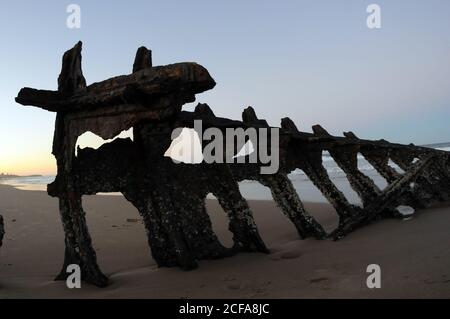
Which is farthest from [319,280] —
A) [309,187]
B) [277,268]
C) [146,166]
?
[309,187]

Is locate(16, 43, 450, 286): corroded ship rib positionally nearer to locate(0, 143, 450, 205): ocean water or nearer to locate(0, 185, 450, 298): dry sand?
locate(0, 185, 450, 298): dry sand

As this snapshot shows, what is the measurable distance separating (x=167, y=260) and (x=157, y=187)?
847 millimetres

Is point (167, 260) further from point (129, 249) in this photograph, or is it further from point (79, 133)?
point (129, 249)

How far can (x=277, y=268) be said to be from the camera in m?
4.43

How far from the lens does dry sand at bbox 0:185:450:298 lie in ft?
11.3

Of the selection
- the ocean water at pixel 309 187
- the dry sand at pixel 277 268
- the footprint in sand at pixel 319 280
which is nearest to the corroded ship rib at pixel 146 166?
the dry sand at pixel 277 268

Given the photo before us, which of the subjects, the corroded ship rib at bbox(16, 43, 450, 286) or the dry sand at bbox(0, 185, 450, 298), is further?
the corroded ship rib at bbox(16, 43, 450, 286)

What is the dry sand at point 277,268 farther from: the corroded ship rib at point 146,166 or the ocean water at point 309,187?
the ocean water at point 309,187

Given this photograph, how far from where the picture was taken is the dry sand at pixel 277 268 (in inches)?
136

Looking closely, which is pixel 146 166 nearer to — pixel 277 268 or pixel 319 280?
pixel 277 268

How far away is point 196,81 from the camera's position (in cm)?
364

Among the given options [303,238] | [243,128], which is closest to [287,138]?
[243,128]

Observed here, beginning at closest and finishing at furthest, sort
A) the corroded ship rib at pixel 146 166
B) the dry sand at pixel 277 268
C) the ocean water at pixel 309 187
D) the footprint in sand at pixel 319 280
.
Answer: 1. the dry sand at pixel 277 268
2. the footprint in sand at pixel 319 280
3. the corroded ship rib at pixel 146 166
4. the ocean water at pixel 309 187

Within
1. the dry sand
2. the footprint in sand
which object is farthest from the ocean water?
the footprint in sand
